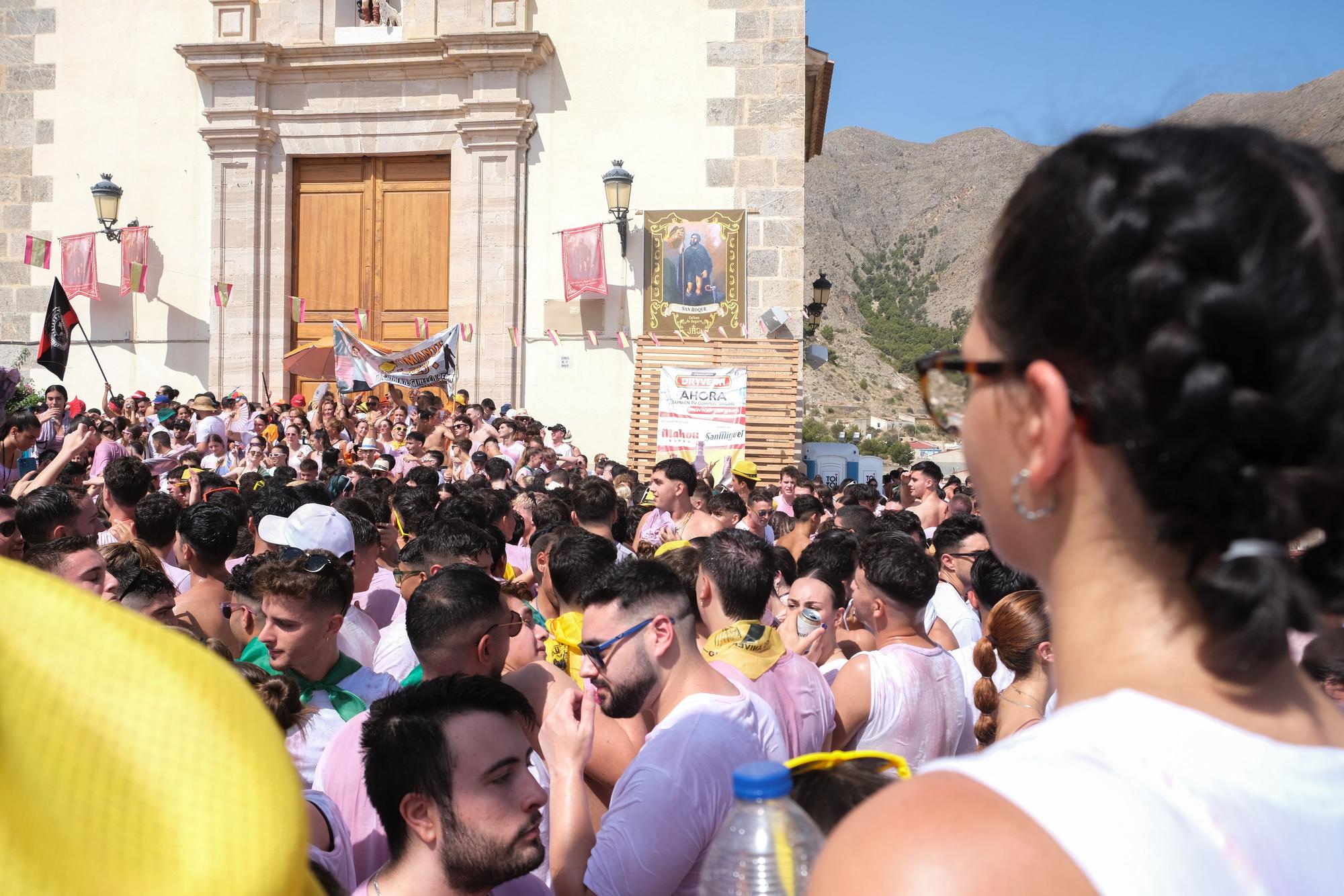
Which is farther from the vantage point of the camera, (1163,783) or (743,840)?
(743,840)

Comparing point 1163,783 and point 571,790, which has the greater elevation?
point 1163,783

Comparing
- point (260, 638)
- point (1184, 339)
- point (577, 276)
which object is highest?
point (577, 276)

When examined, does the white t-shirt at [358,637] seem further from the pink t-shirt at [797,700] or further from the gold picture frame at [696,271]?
the gold picture frame at [696,271]

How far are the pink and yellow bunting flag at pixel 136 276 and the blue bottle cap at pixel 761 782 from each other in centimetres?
1852

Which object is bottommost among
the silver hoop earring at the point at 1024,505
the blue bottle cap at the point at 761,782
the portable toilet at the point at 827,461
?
the portable toilet at the point at 827,461

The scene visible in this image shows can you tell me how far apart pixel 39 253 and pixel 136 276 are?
1982 mm

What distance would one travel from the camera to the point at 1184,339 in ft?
3.32

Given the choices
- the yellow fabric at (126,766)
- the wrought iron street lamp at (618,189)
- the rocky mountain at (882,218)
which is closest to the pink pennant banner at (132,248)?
the wrought iron street lamp at (618,189)

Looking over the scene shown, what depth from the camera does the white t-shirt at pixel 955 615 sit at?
6355mm

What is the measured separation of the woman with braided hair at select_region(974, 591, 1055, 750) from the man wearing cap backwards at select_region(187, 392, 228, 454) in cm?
1099

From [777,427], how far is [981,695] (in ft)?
39.5

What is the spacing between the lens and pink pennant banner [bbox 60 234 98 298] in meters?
18.1

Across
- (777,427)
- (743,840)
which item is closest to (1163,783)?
(743,840)

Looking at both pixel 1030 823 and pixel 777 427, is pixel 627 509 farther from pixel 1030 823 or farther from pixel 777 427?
pixel 1030 823
